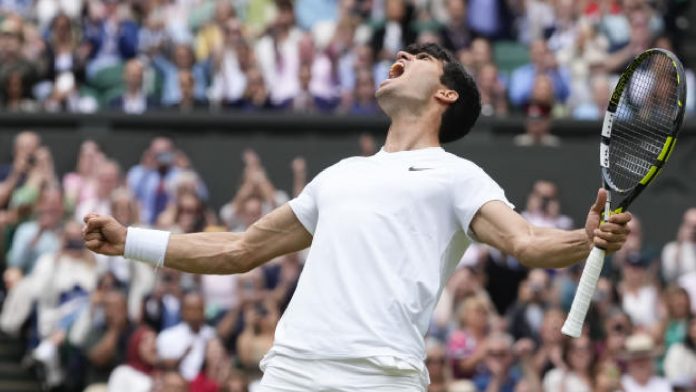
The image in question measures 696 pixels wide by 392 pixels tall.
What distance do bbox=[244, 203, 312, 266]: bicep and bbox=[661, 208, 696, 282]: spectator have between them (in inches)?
281

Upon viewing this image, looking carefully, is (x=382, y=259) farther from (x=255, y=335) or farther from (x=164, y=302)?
(x=164, y=302)

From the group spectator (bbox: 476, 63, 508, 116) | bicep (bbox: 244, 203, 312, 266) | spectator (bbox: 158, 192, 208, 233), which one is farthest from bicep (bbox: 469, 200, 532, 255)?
spectator (bbox: 476, 63, 508, 116)

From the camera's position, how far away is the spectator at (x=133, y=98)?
15008 mm

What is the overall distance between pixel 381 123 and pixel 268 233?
8479 millimetres

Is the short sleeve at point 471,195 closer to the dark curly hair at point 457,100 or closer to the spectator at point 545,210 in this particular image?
the dark curly hair at point 457,100

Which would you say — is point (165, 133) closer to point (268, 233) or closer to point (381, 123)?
point (381, 123)

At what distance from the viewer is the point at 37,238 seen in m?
12.7

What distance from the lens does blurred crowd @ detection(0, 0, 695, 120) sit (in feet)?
48.8

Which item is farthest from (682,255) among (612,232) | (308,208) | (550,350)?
(612,232)

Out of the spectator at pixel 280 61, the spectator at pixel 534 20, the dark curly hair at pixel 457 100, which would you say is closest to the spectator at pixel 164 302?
the spectator at pixel 280 61

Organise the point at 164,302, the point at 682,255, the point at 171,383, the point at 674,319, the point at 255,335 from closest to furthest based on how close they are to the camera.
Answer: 1. the point at 171,383
2. the point at 255,335
3. the point at 674,319
4. the point at 164,302
5. the point at 682,255

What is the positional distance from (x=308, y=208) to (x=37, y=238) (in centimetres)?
709

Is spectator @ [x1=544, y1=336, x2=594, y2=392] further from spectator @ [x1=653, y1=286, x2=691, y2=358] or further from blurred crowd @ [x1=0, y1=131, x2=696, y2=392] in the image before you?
spectator @ [x1=653, y1=286, x2=691, y2=358]

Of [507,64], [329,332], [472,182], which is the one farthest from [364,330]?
[507,64]
